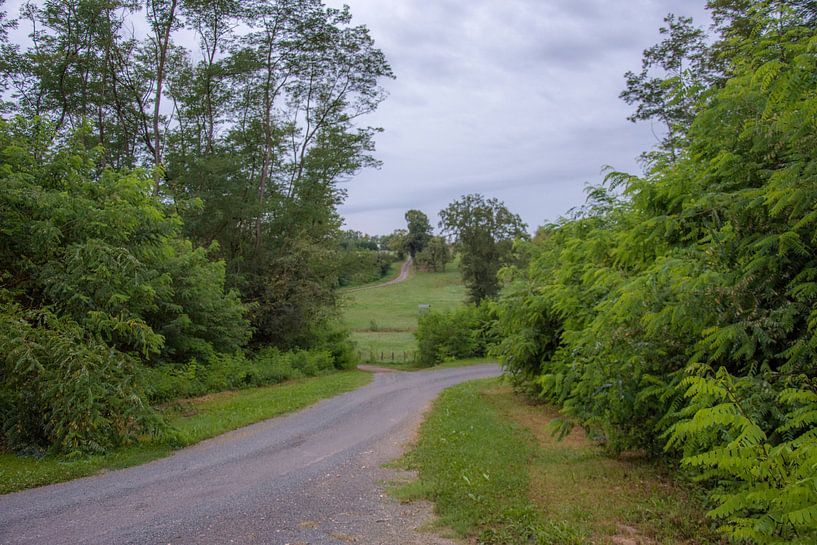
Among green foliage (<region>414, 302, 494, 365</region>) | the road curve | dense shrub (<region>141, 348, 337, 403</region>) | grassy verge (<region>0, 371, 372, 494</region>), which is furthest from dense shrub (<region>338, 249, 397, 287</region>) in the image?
the road curve

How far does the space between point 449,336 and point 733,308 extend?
97.9 ft

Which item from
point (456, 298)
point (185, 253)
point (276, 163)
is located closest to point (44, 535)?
point (185, 253)

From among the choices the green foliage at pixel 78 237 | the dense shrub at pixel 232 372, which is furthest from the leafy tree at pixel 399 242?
the green foliage at pixel 78 237

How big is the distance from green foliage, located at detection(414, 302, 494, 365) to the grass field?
8.52ft

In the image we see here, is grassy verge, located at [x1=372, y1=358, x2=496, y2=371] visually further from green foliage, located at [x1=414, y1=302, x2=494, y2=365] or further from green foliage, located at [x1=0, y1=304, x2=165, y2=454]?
green foliage, located at [x1=0, y1=304, x2=165, y2=454]

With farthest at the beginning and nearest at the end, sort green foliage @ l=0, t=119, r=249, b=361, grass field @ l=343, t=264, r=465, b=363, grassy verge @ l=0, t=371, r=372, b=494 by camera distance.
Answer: grass field @ l=343, t=264, r=465, b=363 → green foliage @ l=0, t=119, r=249, b=361 → grassy verge @ l=0, t=371, r=372, b=494

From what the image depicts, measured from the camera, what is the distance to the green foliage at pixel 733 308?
3.86 meters

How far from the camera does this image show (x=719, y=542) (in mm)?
4836

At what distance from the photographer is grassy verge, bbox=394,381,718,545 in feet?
16.8

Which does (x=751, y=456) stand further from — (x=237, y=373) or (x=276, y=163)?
(x=276, y=163)

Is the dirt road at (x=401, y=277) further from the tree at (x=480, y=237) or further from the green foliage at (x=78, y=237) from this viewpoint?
the green foliage at (x=78, y=237)

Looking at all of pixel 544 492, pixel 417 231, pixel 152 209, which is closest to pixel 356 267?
pixel 152 209

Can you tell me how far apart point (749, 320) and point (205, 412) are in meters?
12.5

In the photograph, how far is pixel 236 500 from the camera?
648 centimetres
